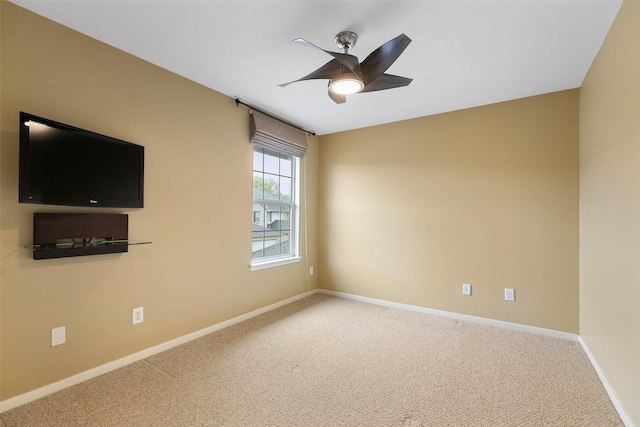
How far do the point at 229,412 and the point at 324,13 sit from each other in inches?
96.5

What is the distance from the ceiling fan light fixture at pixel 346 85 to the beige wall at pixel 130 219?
142cm

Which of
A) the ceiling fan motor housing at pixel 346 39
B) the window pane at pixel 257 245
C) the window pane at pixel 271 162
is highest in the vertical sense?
the ceiling fan motor housing at pixel 346 39

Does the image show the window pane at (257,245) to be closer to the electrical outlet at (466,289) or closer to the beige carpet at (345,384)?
the beige carpet at (345,384)

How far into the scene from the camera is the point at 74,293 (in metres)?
2.05

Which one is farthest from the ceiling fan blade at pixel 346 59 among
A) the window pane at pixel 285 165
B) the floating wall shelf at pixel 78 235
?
the window pane at pixel 285 165

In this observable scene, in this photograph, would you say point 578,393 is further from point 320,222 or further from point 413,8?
point 320,222

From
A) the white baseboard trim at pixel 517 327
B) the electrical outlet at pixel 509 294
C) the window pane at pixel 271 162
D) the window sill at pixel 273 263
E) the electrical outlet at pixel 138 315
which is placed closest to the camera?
the white baseboard trim at pixel 517 327

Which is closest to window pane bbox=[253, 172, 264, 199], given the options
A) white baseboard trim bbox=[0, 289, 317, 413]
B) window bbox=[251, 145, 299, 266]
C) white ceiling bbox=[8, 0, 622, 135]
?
window bbox=[251, 145, 299, 266]

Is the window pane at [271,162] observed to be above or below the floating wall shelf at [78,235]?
above

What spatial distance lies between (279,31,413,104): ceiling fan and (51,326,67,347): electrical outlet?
2.22m

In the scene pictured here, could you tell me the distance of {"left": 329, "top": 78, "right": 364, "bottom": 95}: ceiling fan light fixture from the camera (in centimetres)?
204

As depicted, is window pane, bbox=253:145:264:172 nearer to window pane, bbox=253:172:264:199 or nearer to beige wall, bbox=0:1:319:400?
window pane, bbox=253:172:264:199

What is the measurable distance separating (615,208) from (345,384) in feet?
6.78

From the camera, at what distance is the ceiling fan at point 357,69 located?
180 cm
